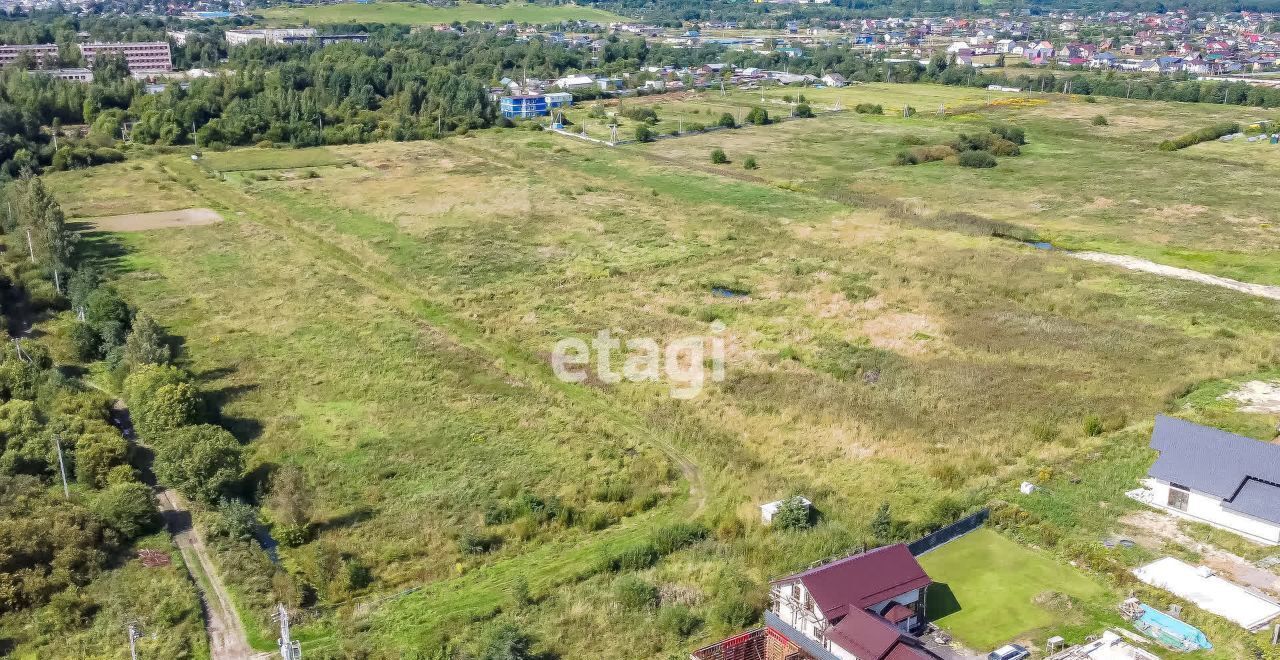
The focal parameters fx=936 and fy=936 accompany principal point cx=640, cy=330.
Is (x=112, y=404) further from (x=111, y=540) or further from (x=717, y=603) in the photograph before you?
(x=717, y=603)

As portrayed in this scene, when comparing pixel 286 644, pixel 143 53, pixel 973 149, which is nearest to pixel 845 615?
pixel 286 644

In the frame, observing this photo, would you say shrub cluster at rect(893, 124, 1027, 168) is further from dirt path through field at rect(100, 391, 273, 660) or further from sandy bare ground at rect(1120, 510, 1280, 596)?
dirt path through field at rect(100, 391, 273, 660)

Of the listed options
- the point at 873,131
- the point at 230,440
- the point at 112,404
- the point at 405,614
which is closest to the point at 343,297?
the point at 112,404

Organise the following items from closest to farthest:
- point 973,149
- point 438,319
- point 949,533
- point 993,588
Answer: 1. point 993,588
2. point 949,533
3. point 438,319
4. point 973,149

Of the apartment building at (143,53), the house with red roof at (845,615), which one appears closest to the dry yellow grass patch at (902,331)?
the house with red roof at (845,615)

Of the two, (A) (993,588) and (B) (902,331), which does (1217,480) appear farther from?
(B) (902,331)

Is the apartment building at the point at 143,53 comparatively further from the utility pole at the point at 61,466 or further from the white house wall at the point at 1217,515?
the white house wall at the point at 1217,515

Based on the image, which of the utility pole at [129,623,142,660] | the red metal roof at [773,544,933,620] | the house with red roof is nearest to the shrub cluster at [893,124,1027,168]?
the red metal roof at [773,544,933,620]
